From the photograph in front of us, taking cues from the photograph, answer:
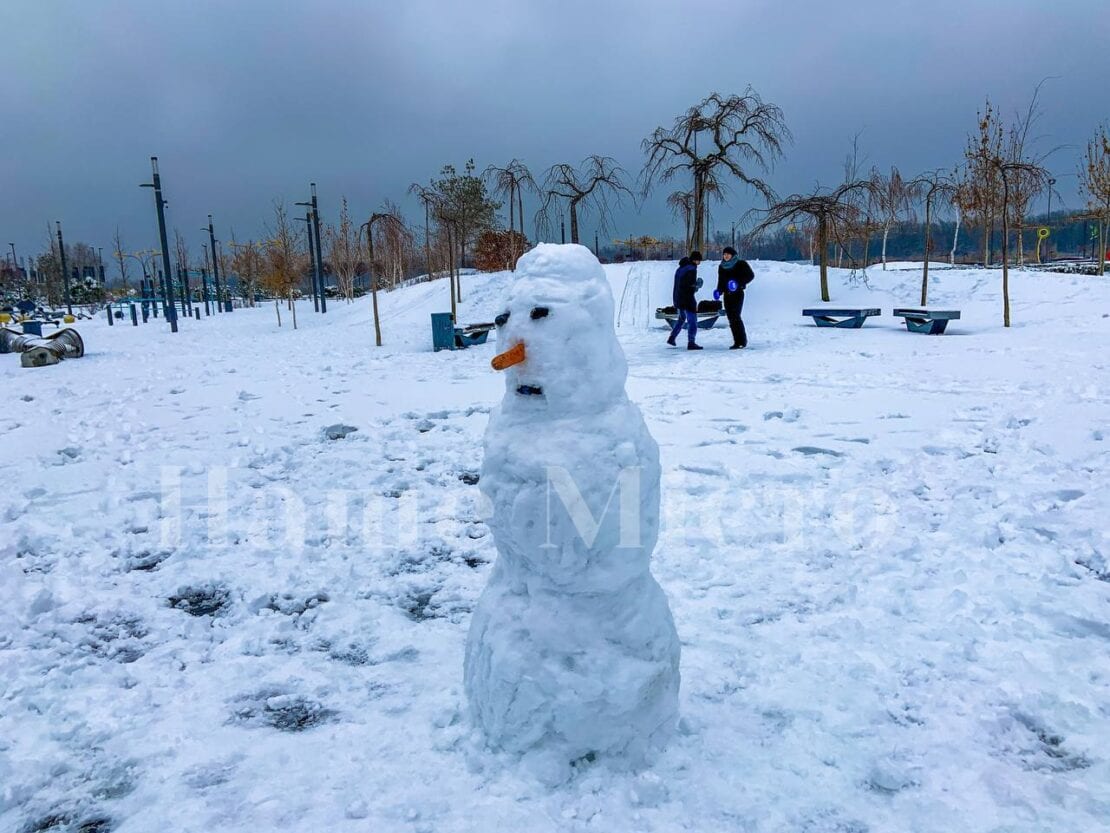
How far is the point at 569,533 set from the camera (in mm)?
2037

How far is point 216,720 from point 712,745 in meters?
1.93

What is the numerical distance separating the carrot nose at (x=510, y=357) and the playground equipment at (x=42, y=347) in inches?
541

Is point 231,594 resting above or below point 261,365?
below

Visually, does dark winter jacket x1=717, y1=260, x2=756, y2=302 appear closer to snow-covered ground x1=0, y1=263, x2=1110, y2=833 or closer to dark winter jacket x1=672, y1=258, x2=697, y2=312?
dark winter jacket x1=672, y1=258, x2=697, y2=312

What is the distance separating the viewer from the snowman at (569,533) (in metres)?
2.06

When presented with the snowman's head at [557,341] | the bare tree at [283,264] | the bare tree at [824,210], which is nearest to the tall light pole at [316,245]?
the bare tree at [283,264]

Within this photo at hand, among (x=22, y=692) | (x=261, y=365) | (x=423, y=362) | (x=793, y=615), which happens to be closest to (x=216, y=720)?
(x=22, y=692)

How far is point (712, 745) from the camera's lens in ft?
7.77

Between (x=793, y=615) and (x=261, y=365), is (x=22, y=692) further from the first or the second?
(x=261, y=365)

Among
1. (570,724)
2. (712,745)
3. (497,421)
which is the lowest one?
(712,745)

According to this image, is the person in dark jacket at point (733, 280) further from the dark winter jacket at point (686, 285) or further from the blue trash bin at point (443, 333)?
the blue trash bin at point (443, 333)

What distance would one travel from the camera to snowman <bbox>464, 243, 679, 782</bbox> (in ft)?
6.75

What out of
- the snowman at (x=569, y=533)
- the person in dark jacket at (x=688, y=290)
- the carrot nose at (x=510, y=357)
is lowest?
the snowman at (x=569, y=533)

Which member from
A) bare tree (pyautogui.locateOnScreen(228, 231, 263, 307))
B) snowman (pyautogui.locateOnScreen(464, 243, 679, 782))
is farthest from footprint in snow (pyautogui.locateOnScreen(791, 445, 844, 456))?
bare tree (pyautogui.locateOnScreen(228, 231, 263, 307))
